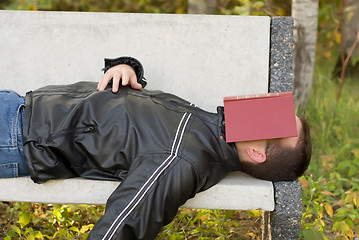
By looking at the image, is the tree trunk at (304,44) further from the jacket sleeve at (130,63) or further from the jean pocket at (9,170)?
the jean pocket at (9,170)

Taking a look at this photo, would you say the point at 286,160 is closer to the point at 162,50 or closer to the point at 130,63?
the point at 130,63

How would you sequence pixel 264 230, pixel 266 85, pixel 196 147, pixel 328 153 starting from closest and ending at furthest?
pixel 196 147, pixel 264 230, pixel 266 85, pixel 328 153

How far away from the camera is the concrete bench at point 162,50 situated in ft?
9.36

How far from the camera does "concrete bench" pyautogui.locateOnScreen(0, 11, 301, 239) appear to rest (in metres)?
2.85

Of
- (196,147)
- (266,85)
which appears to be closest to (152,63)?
(266,85)

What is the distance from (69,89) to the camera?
2.42 m

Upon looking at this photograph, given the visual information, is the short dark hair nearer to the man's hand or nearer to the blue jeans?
the man's hand

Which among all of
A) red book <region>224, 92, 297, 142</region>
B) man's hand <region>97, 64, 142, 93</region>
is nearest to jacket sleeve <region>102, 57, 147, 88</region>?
man's hand <region>97, 64, 142, 93</region>

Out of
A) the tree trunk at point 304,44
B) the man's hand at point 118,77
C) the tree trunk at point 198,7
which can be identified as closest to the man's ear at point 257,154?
the man's hand at point 118,77

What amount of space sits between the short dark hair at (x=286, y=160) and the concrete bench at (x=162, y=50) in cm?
59

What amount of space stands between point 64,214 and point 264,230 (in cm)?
110

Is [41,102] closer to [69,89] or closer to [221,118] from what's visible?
[69,89]

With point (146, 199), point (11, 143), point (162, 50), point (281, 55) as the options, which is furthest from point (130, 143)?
point (281, 55)

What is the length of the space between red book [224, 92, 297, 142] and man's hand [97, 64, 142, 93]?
0.51 metres
